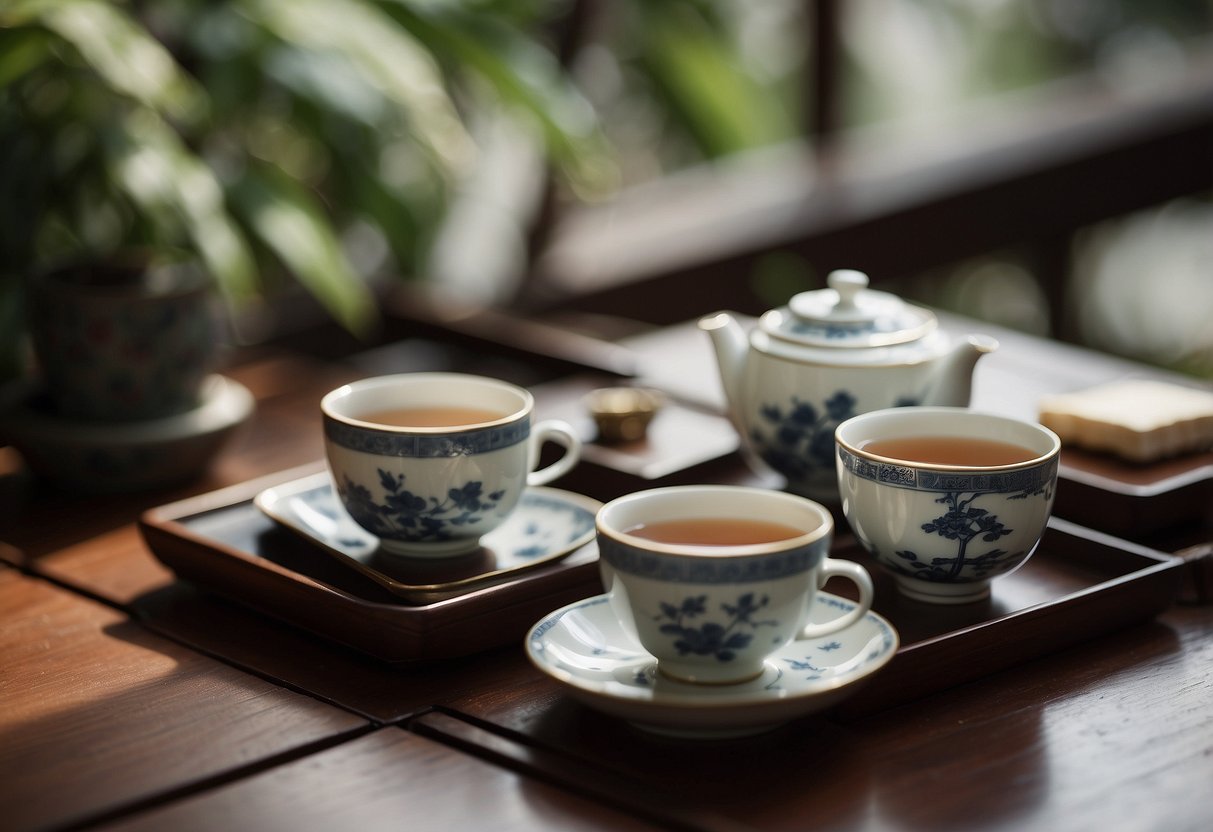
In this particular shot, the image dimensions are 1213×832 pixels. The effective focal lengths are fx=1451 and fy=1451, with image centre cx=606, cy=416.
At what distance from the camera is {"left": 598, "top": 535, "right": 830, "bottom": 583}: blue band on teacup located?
29.5 inches

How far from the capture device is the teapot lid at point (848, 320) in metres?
1.06

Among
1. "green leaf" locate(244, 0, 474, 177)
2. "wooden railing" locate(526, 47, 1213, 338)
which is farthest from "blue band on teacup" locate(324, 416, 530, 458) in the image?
"wooden railing" locate(526, 47, 1213, 338)

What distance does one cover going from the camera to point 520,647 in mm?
938

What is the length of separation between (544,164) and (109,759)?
5.49 feet

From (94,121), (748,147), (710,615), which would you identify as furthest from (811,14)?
(710,615)

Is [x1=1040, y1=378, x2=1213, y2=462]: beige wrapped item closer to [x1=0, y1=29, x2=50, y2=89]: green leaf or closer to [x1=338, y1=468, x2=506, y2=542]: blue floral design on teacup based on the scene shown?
[x1=338, y1=468, x2=506, y2=542]: blue floral design on teacup

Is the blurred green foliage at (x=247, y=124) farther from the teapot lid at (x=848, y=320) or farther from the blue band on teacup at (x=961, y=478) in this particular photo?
the blue band on teacup at (x=961, y=478)

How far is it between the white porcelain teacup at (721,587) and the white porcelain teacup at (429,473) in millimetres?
140

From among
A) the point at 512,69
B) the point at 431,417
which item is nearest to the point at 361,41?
the point at 512,69

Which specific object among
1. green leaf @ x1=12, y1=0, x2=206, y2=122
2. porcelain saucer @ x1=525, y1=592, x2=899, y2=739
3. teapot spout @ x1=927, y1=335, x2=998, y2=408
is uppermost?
green leaf @ x1=12, y1=0, x2=206, y2=122

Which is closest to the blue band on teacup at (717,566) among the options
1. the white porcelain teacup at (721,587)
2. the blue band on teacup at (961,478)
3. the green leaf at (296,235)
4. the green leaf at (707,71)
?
the white porcelain teacup at (721,587)

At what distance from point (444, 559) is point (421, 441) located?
4.1 inches

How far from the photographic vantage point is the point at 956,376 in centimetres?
105

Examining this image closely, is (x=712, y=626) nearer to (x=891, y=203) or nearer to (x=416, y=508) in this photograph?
(x=416, y=508)
